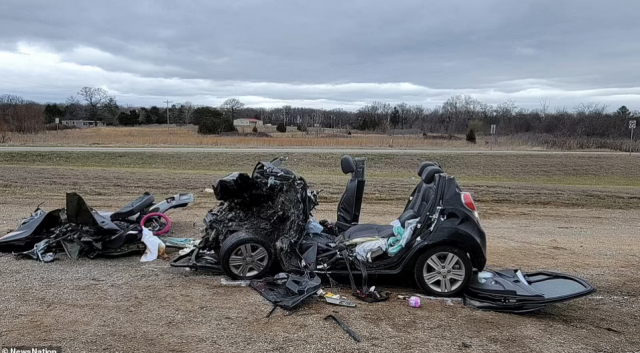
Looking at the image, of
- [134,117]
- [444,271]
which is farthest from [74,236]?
[134,117]

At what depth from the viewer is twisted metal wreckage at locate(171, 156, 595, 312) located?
508 cm

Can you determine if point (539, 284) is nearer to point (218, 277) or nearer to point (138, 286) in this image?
point (218, 277)

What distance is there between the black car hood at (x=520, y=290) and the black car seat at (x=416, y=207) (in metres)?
1.01

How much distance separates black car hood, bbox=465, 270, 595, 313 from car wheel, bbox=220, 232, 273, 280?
2.35 m

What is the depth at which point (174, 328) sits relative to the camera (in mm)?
4254

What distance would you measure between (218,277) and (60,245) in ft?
8.10

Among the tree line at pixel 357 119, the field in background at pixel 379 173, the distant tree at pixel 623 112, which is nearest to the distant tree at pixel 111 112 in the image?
the tree line at pixel 357 119

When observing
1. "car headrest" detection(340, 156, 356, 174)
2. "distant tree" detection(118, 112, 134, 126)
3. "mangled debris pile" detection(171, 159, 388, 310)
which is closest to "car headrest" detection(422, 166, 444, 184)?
"mangled debris pile" detection(171, 159, 388, 310)

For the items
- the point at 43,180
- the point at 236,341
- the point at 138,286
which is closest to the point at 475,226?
the point at 236,341

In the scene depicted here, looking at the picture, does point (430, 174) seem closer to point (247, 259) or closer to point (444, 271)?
point (444, 271)

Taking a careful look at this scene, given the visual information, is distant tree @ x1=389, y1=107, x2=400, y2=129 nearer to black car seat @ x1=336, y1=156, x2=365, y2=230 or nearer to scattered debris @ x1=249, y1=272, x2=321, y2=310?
black car seat @ x1=336, y1=156, x2=365, y2=230

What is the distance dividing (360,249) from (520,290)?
1.76m

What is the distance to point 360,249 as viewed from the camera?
18.0ft

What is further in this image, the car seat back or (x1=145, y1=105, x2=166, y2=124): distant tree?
(x1=145, y1=105, x2=166, y2=124): distant tree
